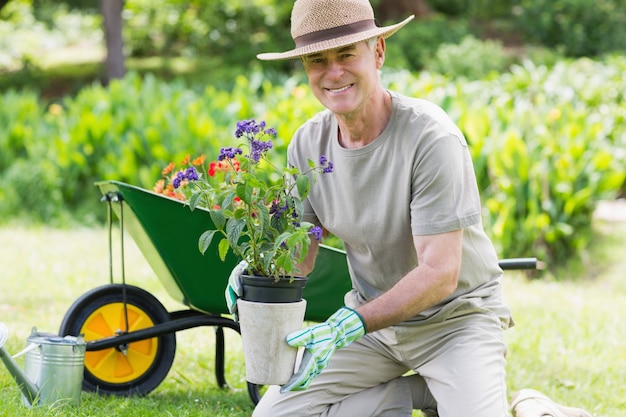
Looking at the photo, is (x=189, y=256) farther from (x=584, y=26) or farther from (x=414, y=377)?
(x=584, y=26)

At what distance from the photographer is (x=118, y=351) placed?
3.41 meters

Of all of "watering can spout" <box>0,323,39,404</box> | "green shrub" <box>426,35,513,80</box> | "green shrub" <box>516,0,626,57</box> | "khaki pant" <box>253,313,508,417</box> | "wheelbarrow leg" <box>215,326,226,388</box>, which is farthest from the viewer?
"green shrub" <box>516,0,626,57</box>

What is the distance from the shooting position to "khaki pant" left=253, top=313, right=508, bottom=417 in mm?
2785

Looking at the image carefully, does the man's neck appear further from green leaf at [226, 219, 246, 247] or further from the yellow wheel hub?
the yellow wheel hub

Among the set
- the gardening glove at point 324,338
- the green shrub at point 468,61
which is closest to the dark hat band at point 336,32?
the gardening glove at point 324,338

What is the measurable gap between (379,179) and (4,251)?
4062 millimetres

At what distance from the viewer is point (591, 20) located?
13258 mm

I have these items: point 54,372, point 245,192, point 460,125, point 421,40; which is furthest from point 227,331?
point 421,40

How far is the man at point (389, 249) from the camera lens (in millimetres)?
2633

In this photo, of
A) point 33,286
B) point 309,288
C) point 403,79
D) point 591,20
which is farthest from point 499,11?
point 309,288

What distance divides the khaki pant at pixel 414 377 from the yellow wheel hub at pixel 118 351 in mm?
612

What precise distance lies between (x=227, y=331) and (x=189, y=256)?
143cm

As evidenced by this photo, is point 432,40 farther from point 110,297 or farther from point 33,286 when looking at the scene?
point 110,297

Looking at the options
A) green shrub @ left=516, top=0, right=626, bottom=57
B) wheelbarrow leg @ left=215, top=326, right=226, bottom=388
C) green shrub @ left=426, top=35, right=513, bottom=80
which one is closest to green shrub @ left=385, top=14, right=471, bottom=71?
green shrub @ left=426, top=35, right=513, bottom=80
